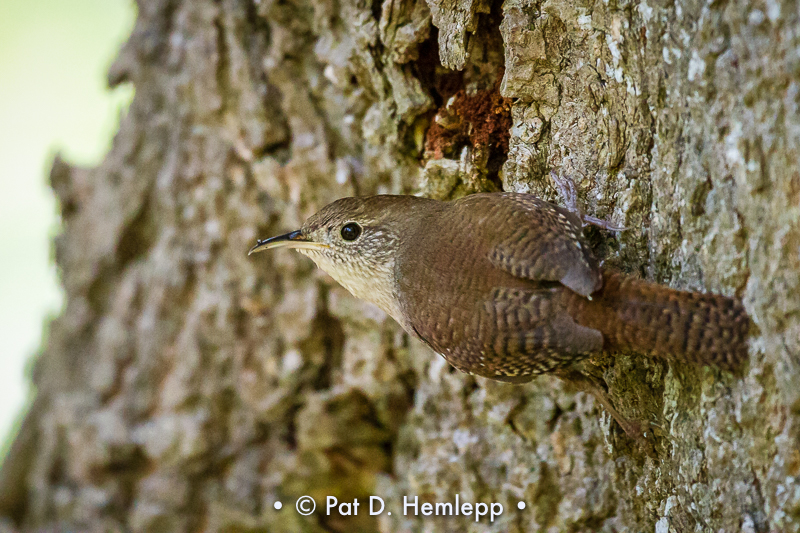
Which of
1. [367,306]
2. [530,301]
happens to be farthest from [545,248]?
[367,306]

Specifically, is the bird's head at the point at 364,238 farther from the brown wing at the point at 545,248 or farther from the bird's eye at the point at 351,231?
the brown wing at the point at 545,248

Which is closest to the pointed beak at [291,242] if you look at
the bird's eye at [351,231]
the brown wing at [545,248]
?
the bird's eye at [351,231]

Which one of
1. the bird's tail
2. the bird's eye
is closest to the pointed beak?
the bird's eye

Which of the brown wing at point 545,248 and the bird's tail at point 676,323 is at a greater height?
the brown wing at point 545,248

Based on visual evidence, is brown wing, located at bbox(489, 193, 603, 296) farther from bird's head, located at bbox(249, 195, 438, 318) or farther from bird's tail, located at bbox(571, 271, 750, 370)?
bird's head, located at bbox(249, 195, 438, 318)

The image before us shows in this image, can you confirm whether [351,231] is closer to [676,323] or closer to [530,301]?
[530,301]

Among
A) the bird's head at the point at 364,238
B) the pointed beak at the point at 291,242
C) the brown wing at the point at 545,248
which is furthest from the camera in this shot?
the pointed beak at the point at 291,242

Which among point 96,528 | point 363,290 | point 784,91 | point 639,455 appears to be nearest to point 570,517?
point 639,455
